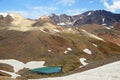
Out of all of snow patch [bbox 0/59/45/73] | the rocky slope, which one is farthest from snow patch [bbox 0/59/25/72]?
the rocky slope

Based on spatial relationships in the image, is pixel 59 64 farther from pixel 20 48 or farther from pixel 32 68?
pixel 20 48

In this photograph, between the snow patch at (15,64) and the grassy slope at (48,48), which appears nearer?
the snow patch at (15,64)

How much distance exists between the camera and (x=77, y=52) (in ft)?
548

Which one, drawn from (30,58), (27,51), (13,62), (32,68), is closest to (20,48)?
(27,51)

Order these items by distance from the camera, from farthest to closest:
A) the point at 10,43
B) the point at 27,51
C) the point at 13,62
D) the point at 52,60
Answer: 1. the point at 10,43
2. the point at 27,51
3. the point at 52,60
4. the point at 13,62

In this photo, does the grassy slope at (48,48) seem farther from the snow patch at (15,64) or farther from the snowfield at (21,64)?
the snow patch at (15,64)

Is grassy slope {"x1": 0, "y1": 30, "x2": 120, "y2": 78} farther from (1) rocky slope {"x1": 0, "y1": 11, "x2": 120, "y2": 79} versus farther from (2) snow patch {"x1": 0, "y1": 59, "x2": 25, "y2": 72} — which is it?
(2) snow patch {"x1": 0, "y1": 59, "x2": 25, "y2": 72}

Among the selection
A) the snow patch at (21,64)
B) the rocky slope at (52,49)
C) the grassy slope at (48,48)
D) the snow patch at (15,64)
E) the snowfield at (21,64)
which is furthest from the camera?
the grassy slope at (48,48)

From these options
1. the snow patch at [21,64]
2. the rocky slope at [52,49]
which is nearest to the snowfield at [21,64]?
the snow patch at [21,64]

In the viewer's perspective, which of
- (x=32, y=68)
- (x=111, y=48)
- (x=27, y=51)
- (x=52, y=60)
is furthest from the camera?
(x=111, y=48)

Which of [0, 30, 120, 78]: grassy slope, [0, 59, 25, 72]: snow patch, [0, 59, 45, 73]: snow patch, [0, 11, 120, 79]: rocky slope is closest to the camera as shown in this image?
[0, 59, 25, 72]: snow patch

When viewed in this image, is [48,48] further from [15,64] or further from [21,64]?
[15,64]

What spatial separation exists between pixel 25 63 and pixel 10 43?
121 feet

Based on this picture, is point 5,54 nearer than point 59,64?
No
